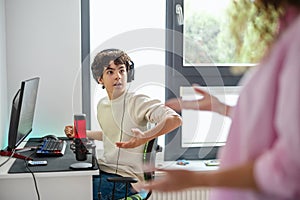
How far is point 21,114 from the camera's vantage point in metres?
2.33

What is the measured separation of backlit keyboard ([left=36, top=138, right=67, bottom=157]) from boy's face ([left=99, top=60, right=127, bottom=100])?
1.34ft

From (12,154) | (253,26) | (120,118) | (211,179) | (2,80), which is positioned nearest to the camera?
(211,179)

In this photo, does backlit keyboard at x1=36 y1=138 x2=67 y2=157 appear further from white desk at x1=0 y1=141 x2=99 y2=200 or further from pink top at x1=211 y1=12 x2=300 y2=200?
pink top at x1=211 y1=12 x2=300 y2=200

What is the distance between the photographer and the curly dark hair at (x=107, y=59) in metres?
2.41

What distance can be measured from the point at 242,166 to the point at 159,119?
58.9 inches

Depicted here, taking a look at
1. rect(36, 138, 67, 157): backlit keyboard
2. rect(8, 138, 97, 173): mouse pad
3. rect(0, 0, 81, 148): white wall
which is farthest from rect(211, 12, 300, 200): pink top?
rect(0, 0, 81, 148): white wall

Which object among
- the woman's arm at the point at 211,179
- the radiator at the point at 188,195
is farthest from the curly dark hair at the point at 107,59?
the woman's arm at the point at 211,179

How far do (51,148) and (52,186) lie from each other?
13.5 inches

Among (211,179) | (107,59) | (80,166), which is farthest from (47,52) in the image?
(211,179)

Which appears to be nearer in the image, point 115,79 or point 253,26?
point 253,26

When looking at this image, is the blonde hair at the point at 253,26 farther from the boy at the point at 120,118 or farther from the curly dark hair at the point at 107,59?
the curly dark hair at the point at 107,59

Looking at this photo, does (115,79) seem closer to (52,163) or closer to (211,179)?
(52,163)

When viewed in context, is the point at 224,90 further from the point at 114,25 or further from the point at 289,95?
the point at 289,95

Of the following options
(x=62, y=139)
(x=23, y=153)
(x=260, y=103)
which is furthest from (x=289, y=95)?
(x=62, y=139)
